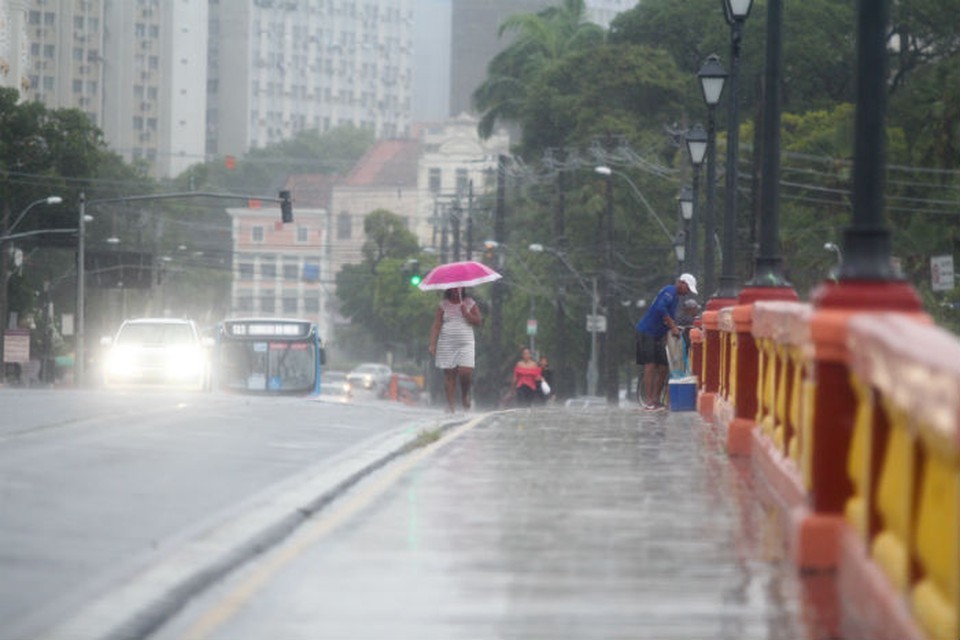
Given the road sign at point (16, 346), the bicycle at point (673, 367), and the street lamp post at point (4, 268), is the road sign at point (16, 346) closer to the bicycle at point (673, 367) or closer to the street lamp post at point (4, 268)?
the street lamp post at point (4, 268)

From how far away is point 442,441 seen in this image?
17.4 meters

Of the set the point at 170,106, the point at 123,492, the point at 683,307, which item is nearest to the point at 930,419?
the point at 123,492

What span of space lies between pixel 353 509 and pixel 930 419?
6321 millimetres

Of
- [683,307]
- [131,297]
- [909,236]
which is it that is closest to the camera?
[683,307]

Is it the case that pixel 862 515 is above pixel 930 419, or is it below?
below

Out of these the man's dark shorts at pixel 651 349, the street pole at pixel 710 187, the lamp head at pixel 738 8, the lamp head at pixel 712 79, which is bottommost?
the man's dark shorts at pixel 651 349

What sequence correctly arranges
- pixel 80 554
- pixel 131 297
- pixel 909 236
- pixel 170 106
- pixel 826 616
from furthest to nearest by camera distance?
pixel 170 106 < pixel 131 297 < pixel 909 236 < pixel 80 554 < pixel 826 616

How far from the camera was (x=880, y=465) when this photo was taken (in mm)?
7871

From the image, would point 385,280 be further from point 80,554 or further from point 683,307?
point 80,554

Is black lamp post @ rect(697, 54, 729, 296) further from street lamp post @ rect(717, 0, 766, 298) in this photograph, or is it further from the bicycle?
street lamp post @ rect(717, 0, 766, 298)

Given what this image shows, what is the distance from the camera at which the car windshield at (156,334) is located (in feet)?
136

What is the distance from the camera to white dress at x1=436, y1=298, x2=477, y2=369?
75.0 ft

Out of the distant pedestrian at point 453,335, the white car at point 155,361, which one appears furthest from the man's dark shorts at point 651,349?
the white car at point 155,361

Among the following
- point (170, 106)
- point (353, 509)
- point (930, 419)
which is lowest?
point (353, 509)
